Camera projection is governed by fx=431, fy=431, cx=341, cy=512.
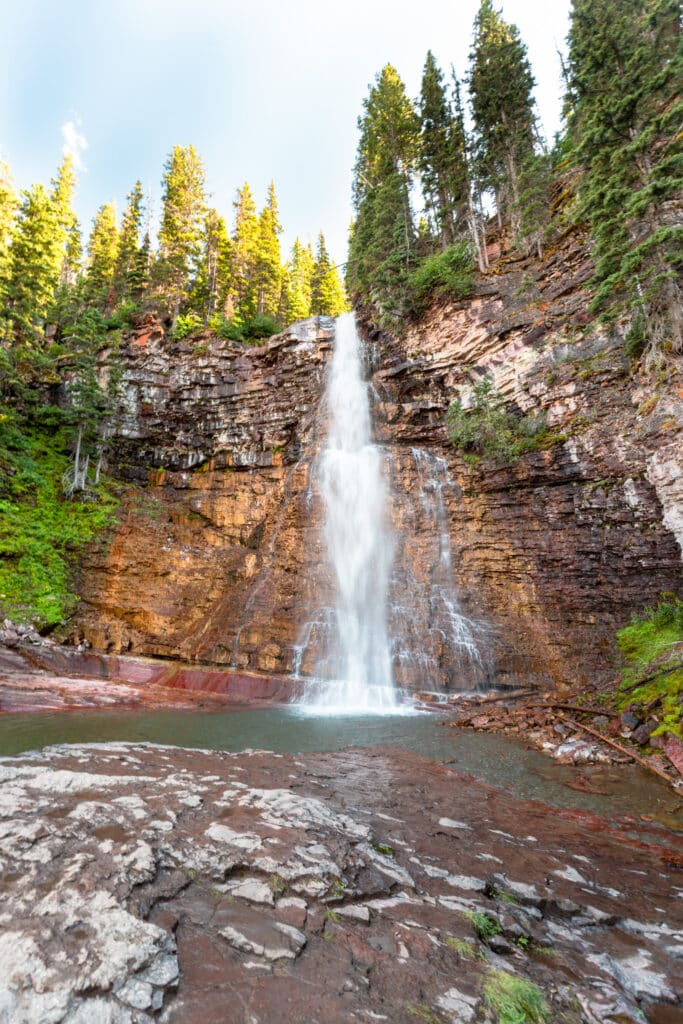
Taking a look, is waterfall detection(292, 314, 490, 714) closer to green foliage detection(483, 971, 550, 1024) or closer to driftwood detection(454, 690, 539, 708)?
driftwood detection(454, 690, 539, 708)

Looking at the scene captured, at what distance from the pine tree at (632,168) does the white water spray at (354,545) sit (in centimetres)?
995

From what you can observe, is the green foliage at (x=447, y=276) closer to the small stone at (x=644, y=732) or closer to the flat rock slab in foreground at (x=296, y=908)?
the small stone at (x=644, y=732)

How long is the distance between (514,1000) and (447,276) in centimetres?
2279

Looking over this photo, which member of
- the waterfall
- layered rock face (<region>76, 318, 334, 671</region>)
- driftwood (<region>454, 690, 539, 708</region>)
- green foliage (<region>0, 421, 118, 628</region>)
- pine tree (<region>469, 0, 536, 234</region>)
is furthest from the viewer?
pine tree (<region>469, 0, 536, 234</region>)

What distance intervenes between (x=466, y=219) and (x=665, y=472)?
21.6 metres

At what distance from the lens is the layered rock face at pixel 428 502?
1283 cm

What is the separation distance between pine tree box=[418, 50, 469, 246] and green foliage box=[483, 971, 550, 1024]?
99.4 ft

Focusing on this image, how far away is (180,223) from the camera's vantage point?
31016 mm

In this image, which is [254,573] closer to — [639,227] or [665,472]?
[665,472]

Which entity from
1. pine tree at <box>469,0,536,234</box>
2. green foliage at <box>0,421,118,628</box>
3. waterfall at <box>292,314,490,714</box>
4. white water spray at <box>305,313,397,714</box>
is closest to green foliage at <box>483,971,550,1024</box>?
white water spray at <box>305,313,397,714</box>

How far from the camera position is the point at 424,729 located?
8.85m

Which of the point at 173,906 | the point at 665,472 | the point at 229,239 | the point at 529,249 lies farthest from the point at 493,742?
the point at 229,239

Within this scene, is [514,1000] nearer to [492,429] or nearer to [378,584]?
[378,584]

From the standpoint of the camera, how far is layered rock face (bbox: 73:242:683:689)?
42.1 feet
